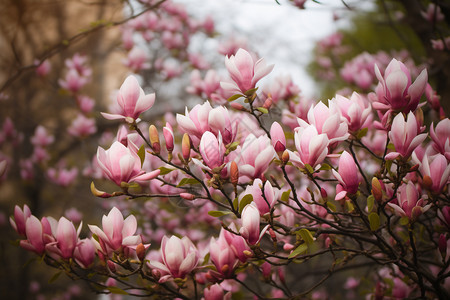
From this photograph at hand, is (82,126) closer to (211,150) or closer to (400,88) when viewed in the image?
(211,150)

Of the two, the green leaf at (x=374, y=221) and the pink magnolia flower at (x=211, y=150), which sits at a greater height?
the pink magnolia flower at (x=211, y=150)

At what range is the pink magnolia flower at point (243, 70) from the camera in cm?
110

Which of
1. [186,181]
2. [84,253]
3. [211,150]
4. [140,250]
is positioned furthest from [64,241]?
[211,150]

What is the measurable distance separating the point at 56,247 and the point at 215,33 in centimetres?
276

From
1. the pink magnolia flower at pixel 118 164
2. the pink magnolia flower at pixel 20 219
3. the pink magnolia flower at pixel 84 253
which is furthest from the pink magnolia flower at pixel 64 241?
the pink magnolia flower at pixel 118 164

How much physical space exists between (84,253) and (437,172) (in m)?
1.19

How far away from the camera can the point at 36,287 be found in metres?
4.33

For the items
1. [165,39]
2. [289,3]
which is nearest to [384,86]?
[289,3]

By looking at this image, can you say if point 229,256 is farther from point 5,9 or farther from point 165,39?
point 5,9

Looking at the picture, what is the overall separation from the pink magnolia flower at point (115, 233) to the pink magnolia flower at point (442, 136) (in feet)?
3.24

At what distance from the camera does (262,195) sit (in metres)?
1.01

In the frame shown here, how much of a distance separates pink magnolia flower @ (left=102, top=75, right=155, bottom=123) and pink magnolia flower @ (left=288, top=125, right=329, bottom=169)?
20.2 inches

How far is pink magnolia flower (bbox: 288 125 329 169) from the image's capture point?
949 millimetres

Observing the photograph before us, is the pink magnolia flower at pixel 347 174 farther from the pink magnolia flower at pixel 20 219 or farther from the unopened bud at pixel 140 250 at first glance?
the pink magnolia flower at pixel 20 219
